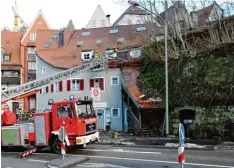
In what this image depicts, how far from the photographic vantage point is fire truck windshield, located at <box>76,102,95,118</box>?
1670 cm

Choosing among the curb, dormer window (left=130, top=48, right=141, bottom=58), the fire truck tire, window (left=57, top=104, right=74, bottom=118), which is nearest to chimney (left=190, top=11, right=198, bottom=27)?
dormer window (left=130, top=48, right=141, bottom=58)

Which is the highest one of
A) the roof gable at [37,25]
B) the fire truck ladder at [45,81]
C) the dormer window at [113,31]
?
the roof gable at [37,25]

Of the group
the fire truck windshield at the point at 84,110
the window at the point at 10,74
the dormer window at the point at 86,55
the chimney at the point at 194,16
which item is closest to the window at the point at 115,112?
the dormer window at the point at 86,55

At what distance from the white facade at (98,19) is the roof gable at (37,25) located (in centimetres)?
752

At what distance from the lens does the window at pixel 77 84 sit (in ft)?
122

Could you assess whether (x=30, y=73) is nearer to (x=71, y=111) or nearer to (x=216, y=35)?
(x=216, y=35)

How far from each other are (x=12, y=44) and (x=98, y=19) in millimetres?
15259

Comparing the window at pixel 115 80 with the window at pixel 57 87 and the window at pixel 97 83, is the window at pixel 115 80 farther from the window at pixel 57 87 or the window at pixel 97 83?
the window at pixel 57 87

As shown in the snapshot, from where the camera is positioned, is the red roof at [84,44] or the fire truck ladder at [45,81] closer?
the fire truck ladder at [45,81]

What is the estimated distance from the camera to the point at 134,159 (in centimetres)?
1434

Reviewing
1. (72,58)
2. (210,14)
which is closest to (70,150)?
(210,14)

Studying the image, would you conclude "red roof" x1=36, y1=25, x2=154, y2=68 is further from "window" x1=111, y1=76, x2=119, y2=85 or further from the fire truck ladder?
"window" x1=111, y1=76, x2=119, y2=85

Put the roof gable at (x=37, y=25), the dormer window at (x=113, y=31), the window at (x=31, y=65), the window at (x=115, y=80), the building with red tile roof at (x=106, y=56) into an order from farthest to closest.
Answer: the roof gable at (x=37, y=25) < the window at (x=31, y=65) < the dormer window at (x=113, y=31) < the window at (x=115, y=80) < the building with red tile roof at (x=106, y=56)

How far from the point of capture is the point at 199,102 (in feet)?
77.1
